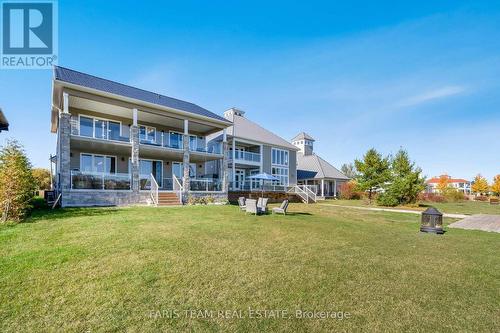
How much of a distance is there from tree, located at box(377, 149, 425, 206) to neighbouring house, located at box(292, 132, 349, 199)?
41.6 ft

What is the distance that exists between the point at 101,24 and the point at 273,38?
390 inches

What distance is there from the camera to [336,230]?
9969 mm

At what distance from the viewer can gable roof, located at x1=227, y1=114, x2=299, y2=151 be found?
94.8 feet

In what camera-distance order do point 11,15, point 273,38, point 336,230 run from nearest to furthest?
point 336,230 → point 11,15 → point 273,38

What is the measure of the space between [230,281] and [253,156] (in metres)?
24.9

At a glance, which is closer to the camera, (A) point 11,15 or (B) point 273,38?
(A) point 11,15

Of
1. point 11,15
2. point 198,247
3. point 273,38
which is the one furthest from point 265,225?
point 11,15

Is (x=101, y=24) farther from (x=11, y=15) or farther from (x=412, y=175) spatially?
(x=412, y=175)

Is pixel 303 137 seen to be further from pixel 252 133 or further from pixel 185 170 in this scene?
pixel 185 170

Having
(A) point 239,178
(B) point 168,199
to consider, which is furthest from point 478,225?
(A) point 239,178

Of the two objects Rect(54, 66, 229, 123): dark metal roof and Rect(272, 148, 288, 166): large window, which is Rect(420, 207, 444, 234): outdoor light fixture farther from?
Rect(272, 148, 288, 166): large window

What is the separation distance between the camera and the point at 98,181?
16.5m

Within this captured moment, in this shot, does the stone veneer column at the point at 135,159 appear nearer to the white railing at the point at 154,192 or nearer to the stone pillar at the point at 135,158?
the stone pillar at the point at 135,158

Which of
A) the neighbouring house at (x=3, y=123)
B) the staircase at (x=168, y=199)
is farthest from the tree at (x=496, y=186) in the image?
the neighbouring house at (x=3, y=123)
